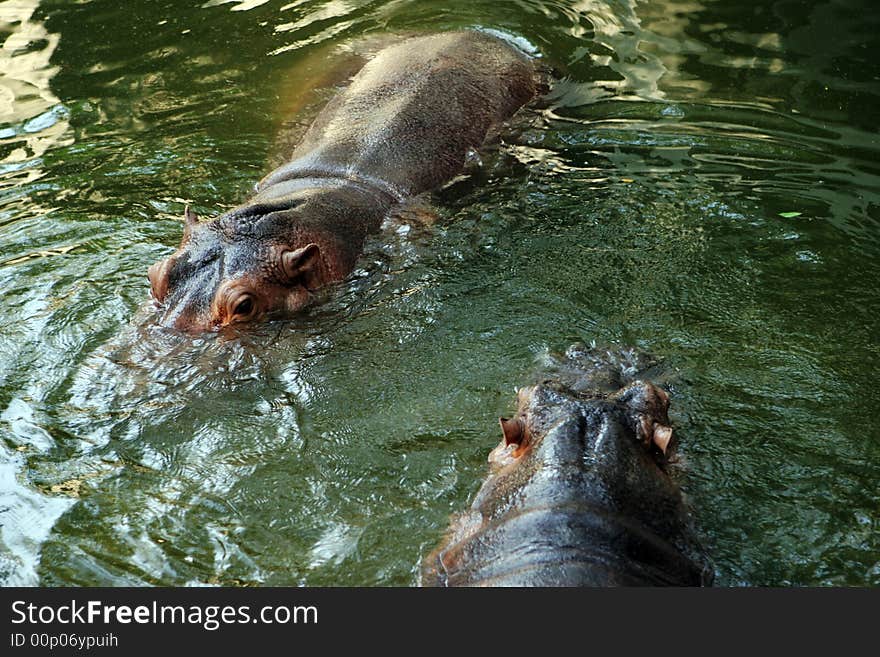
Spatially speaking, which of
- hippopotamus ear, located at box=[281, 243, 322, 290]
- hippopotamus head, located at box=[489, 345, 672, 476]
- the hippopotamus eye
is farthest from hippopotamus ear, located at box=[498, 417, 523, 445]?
hippopotamus ear, located at box=[281, 243, 322, 290]

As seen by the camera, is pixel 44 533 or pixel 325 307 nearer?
pixel 44 533

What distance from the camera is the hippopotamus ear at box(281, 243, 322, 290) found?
6527 millimetres

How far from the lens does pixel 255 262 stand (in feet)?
21.2

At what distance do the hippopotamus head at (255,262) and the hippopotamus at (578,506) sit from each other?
2.17m

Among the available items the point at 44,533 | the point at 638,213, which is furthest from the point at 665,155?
the point at 44,533

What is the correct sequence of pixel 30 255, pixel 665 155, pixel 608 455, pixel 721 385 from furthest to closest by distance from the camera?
pixel 665 155 < pixel 30 255 < pixel 721 385 < pixel 608 455

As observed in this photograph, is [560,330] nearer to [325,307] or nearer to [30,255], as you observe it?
[325,307]

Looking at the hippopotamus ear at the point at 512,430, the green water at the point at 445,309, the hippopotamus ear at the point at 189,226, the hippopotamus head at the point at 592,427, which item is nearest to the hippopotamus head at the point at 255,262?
the hippopotamus ear at the point at 189,226

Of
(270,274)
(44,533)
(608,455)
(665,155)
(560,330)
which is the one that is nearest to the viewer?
(608,455)

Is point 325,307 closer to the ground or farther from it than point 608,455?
closer to the ground

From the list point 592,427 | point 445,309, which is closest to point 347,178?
point 445,309

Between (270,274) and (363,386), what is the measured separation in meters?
1.12

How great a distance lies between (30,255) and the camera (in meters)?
7.19

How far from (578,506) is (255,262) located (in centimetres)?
319
